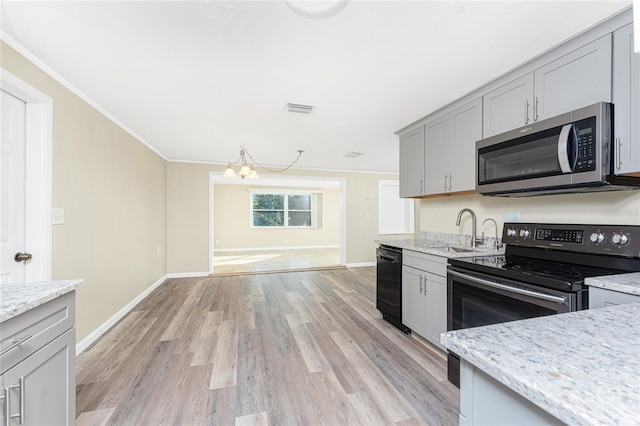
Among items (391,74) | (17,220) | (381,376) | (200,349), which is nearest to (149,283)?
(200,349)

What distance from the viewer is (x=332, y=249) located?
948 cm

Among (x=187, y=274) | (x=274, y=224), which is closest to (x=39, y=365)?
(x=187, y=274)

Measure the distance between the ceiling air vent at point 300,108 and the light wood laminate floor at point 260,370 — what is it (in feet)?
7.57

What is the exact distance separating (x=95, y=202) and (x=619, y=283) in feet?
12.8

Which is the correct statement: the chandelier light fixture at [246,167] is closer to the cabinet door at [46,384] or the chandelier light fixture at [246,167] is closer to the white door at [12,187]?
the white door at [12,187]

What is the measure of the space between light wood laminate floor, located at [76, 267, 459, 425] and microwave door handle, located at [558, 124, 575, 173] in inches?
63.8

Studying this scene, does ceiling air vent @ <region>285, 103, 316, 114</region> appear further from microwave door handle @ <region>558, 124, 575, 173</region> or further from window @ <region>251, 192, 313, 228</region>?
window @ <region>251, 192, 313, 228</region>

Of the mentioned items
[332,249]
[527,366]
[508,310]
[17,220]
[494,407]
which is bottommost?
[332,249]

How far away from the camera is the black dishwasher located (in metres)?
A: 2.88

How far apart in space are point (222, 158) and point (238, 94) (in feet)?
9.69

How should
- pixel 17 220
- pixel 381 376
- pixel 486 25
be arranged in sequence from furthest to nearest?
pixel 381 376 < pixel 17 220 < pixel 486 25

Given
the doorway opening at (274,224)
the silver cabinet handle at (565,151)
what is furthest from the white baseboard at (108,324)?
the silver cabinet handle at (565,151)

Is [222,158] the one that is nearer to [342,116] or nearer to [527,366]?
[342,116]

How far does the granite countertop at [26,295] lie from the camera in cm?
101
